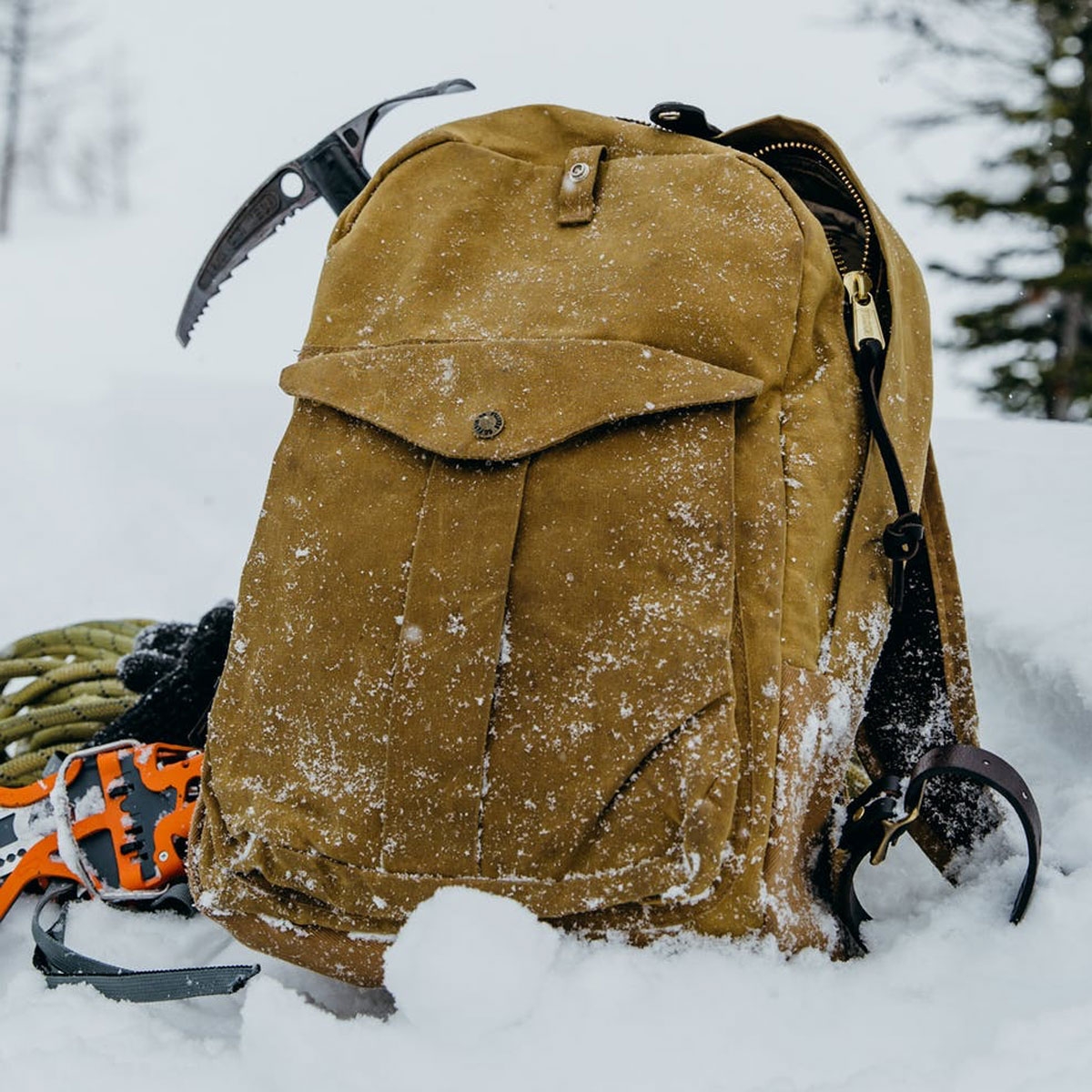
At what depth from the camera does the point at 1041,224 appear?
451 centimetres

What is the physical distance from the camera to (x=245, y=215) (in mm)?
1395

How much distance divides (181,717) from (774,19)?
17.2ft

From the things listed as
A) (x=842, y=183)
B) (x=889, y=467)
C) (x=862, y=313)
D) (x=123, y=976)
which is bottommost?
(x=123, y=976)

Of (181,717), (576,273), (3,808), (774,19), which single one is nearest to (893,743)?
(576,273)

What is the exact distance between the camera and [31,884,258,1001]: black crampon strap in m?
0.91

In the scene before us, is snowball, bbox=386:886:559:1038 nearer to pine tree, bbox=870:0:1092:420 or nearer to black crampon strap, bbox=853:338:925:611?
black crampon strap, bbox=853:338:925:611

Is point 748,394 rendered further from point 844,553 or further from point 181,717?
point 181,717

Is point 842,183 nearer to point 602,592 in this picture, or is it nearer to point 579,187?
point 579,187

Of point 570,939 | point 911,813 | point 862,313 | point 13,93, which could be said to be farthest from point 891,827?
point 13,93

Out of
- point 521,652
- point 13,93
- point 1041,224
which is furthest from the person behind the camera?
point 13,93

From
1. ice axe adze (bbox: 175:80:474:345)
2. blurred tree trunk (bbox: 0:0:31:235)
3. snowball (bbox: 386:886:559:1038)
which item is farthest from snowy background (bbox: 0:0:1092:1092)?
blurred tree trunk (bbox: 0:0:31:235)

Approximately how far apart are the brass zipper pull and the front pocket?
127 mm

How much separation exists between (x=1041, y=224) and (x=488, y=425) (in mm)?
4319

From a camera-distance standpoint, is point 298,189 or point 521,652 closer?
point 521,652
